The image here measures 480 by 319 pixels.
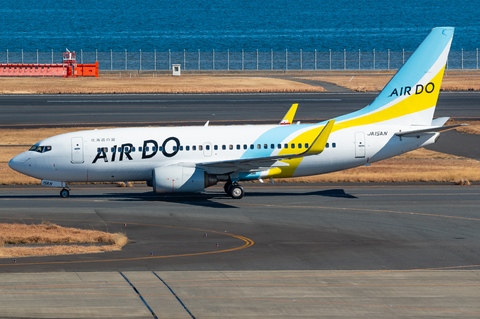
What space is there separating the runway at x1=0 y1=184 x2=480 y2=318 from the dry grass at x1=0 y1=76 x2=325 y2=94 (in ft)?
161

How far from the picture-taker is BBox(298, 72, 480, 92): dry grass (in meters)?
87.4

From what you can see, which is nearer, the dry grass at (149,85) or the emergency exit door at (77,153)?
the emergency exit door at (77,153)

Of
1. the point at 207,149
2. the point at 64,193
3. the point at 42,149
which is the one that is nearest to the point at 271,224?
the point at 207,149

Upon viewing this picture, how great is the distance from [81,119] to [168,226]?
37.9 metres

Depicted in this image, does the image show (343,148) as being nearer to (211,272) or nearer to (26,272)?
(211,272)

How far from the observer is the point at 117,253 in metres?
25.1

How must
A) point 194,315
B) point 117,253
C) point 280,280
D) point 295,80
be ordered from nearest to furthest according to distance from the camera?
point 194,315
point 280,280
point 117,253
point 295,80

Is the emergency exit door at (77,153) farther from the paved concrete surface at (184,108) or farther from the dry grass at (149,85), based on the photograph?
the dry grass at (149,85)

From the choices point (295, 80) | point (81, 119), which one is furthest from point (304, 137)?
point (295, 80)

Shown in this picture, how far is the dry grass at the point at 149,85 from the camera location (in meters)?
86.1

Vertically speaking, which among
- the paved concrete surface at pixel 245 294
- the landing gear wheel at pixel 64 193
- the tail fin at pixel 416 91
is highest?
the tail fin at pixel 416 91

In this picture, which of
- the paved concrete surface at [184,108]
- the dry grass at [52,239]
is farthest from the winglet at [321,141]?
the paved concrete surface at [184,108]

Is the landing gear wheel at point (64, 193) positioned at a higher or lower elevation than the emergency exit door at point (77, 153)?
lower

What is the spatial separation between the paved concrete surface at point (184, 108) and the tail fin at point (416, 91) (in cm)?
2420
